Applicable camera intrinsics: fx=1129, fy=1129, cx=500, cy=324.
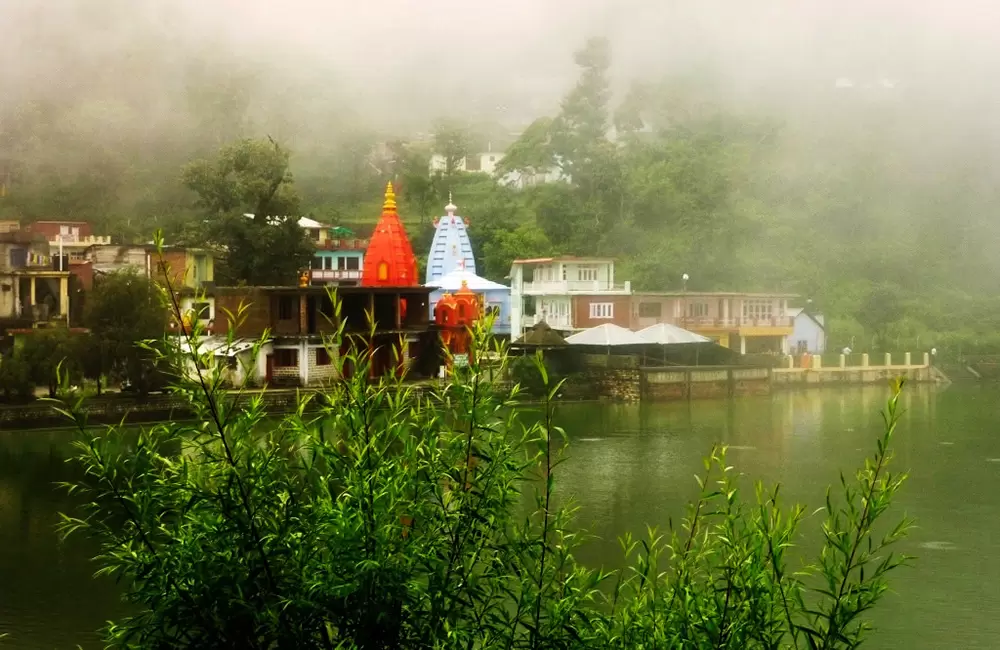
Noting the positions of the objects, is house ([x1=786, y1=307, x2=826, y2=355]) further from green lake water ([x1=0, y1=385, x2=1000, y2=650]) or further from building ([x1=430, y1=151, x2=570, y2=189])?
building ([x1=430, y1=151, x2=570, y2=189])

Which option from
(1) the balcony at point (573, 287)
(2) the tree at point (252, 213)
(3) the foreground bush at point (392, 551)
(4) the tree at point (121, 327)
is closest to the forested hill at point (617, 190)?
(2) the tree at point (252, 213)

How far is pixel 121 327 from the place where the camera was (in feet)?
25.2

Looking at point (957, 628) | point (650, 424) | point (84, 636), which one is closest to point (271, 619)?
point (84, 636)

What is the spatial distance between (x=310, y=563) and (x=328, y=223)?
1147 cm

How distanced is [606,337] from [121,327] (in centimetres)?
431

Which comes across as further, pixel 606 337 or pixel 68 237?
pixel 606 337

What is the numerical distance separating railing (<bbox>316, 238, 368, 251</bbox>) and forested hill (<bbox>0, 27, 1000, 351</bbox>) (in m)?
0.68

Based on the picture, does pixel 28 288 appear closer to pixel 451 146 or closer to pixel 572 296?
pixel 572 296

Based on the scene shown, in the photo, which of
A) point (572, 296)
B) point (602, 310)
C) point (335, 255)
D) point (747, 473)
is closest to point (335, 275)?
point (335, 255)

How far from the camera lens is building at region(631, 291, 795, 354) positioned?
1132cm

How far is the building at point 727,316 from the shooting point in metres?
11.3

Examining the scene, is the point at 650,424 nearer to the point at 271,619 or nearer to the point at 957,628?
the point at 957,628

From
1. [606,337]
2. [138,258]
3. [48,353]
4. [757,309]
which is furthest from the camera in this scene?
[757,309]

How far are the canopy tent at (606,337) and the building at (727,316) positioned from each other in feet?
2.79
